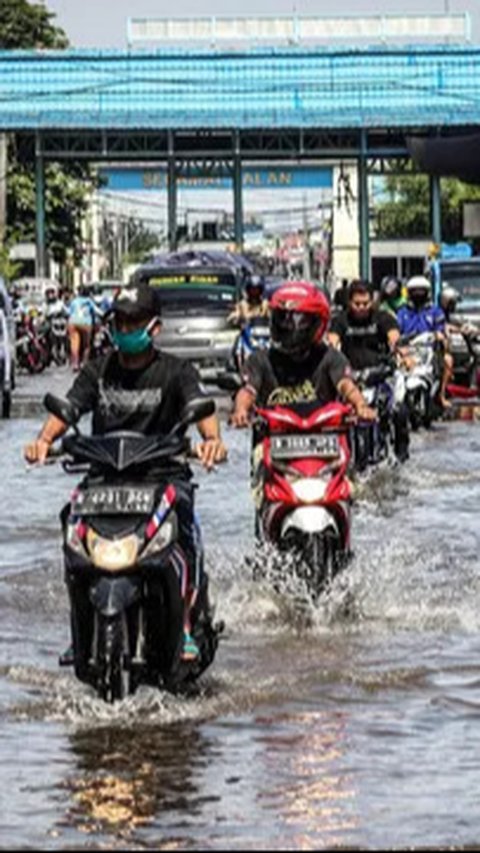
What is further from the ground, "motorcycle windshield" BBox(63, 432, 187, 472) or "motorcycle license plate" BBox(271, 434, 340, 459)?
"motorcycle windshield" BBox(63, 432, 187, 472)

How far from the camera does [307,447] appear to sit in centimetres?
1294

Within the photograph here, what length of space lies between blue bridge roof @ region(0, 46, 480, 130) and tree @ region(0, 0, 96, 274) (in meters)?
2.33

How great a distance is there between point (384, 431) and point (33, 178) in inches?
3085

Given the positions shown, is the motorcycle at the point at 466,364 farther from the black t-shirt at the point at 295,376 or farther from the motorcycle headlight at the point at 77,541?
the motorcycle headlight at the point at 77,541

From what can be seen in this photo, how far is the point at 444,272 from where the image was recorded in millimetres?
41031

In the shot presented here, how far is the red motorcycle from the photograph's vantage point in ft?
42.5

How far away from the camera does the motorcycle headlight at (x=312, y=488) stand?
13.0 metres

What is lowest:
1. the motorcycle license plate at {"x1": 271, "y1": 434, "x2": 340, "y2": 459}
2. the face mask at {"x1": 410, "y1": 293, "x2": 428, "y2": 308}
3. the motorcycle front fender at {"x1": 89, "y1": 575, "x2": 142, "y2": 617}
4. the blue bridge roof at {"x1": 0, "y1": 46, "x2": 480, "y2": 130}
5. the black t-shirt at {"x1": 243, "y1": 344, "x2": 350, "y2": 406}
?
the face mask at {"x1": 410, "y1": 293, "x2": 428, "y2": 308}

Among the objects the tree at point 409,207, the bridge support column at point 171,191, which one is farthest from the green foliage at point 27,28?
the tree at point 409,207

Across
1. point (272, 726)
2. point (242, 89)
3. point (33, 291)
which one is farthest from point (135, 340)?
point (242, 89)

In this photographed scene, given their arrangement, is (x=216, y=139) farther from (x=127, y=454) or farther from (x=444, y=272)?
(x=127, y=454)

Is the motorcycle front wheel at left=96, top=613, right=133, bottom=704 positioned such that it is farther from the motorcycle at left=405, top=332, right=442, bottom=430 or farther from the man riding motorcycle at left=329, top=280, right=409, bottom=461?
the motorcycle at left=405, top=332, right=442, bottom=430

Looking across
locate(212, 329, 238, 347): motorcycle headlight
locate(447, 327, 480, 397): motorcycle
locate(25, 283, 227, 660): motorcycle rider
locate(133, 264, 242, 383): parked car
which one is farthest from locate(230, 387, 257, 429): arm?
locate(212, 329, 238, 347): motorcycle headlight

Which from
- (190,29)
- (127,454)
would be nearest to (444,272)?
(127,454)
